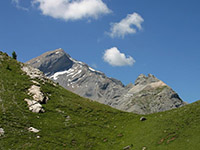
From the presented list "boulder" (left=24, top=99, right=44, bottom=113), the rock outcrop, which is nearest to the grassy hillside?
"boulder" (left=24, top=99, right=44, bottom=113)

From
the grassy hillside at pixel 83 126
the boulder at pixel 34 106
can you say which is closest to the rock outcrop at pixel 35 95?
the boulder at pixel 34 106

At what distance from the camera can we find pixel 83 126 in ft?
202

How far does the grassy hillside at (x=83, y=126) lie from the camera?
156 feet

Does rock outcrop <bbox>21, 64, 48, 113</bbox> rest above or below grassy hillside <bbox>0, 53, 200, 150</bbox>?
above

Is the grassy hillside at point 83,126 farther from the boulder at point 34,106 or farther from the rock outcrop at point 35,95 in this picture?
the rock outcrop at point 35,95

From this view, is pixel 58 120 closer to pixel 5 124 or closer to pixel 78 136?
pixel 78 136

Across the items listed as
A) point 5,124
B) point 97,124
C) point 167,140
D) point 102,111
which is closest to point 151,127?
point 167,140

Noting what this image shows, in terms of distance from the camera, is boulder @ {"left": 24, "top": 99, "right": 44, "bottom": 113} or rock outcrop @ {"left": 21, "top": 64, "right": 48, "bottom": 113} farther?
rock outcrop @ {"left": 21, "top": 64, "right": 48, "bottom": 113}

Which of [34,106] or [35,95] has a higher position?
[35,95]

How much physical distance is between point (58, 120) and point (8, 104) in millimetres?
14020

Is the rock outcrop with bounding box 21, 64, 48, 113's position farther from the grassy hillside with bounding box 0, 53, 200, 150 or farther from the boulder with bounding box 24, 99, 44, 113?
the grassy hillside with bounding box 0, 53, 200, 150

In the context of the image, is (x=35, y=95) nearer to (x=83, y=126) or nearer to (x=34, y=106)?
(x=34, y=106)

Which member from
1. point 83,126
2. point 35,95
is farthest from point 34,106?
point 83,126

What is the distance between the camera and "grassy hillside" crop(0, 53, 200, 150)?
4756cm
